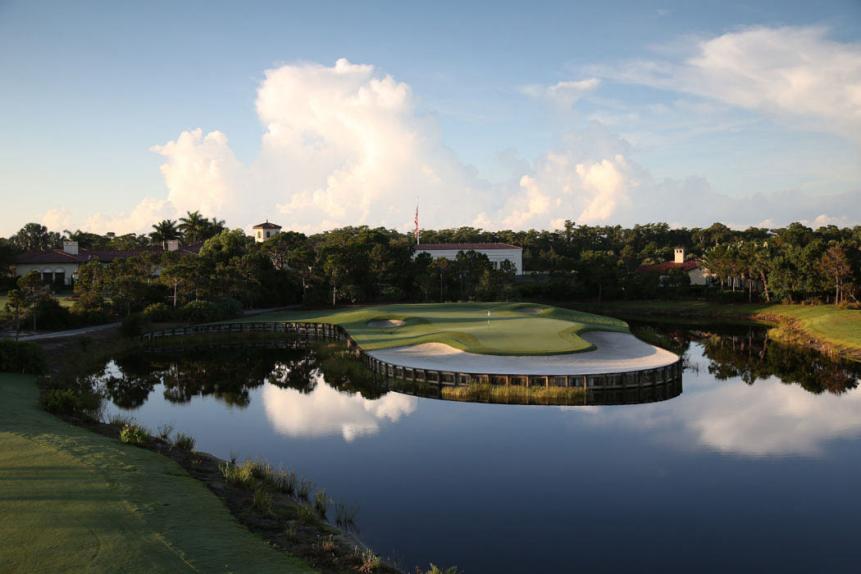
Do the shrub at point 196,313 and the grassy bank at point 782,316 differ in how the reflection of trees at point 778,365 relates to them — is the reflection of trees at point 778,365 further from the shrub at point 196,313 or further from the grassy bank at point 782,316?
the shrub at point 196,313

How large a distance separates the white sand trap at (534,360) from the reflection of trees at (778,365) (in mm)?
4615

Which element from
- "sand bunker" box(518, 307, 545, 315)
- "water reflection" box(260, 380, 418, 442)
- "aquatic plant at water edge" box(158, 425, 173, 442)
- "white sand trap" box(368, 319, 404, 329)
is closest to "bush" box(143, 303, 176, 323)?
"white sand trap" box(368, 319, 404, 329)

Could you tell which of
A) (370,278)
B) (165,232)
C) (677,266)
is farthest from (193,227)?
(677,266)

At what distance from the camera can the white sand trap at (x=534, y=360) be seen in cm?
2903

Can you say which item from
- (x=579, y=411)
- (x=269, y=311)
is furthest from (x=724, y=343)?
(x=269, y=311)

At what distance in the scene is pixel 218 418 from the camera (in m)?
25.0

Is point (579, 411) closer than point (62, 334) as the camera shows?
Yes

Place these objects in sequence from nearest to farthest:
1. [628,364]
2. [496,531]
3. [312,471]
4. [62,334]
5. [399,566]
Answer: [399,566]
[496,531]
[312,471]
[628,364]
[62,334]

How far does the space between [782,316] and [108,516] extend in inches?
2341

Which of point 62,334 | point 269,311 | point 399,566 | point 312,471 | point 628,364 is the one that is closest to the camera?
point 399,566

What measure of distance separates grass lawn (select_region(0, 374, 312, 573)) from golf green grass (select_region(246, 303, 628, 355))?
21.0 meters

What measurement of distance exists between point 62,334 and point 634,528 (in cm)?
3866

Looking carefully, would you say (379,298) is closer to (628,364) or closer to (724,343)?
(724,343)

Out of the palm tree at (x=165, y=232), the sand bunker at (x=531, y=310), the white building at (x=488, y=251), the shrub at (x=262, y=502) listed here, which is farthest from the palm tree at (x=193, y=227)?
the shrub at (x=262, y=502)
